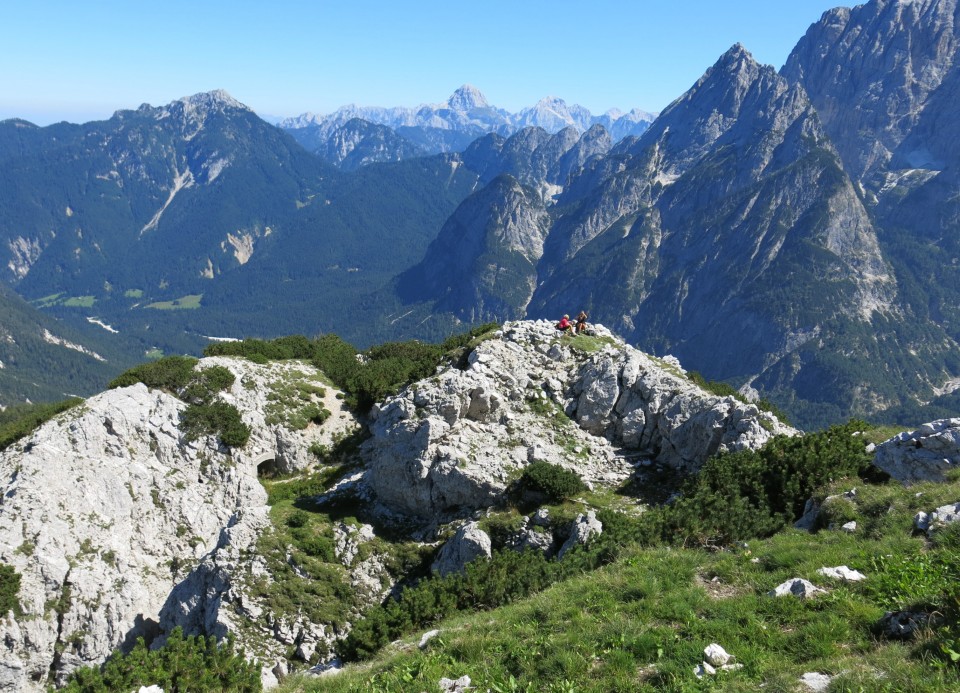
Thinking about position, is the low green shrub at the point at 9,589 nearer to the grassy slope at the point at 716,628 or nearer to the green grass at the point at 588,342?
the grassy slope at the point at 716,628

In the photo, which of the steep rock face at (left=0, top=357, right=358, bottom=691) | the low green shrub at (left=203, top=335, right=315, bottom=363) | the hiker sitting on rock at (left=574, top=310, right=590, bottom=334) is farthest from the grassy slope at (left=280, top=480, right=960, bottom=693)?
the low green shrub at (left=203, top=335, right=315, bottom=363)

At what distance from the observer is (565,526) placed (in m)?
32.2

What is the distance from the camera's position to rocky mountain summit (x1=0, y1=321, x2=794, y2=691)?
3219cm

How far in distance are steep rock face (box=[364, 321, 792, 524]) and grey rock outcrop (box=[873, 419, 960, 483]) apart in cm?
975

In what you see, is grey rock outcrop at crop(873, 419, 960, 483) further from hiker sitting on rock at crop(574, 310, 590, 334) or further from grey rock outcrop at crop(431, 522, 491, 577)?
hiker sitting on rock at crop(574, 310, 590, 334)

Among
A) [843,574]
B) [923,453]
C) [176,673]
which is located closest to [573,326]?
[923,453]

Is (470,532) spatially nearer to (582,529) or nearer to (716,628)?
(582,529)

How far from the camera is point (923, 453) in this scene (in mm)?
24438

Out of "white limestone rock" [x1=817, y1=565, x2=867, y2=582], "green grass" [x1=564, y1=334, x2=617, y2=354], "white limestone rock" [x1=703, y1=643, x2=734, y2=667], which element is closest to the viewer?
"white limestone rock" [x1=703, y1=643, x2=734, y2=667]

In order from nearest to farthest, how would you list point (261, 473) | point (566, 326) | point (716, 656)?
point (716, 656) < point (261, 473) < point (566, 326)

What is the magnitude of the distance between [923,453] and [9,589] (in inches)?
1744

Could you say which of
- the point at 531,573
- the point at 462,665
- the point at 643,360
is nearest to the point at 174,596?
the point at 531,573

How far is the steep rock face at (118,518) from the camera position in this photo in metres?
32.8

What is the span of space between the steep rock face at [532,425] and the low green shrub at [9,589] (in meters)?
19.5
